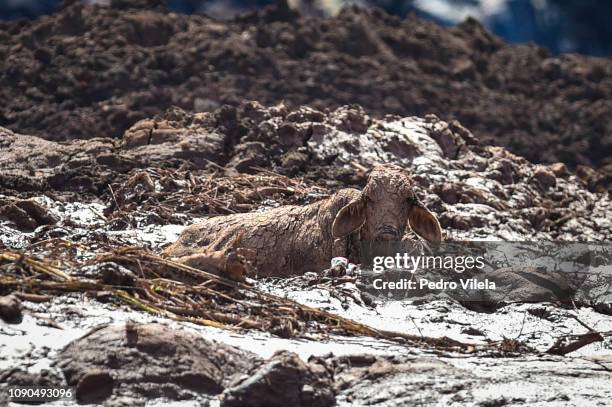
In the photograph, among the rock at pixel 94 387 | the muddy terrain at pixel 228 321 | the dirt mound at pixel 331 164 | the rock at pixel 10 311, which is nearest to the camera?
the rock at pixel 94 387

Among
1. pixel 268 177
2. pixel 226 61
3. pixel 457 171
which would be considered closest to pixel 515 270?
pixel 268 177

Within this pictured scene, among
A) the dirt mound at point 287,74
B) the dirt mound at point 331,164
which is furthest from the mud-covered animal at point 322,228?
the dirt mound at point 287,74

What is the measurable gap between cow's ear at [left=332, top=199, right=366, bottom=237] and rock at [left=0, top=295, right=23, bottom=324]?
10.7 feet

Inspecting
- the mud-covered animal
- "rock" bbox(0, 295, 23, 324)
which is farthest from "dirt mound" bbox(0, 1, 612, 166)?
"rock" bbox(0, 295, 23, 324)

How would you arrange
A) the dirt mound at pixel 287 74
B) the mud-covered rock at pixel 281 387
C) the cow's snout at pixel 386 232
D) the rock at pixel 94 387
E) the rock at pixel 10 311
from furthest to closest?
the dirt mound at pixel 287 74 < the cow's snout at pixel 386 232 < the rock at pixel 10 311 < the rock at pixel 94 387 < the mud-covered rock at pixel 281 387

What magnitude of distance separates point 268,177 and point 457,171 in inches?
139

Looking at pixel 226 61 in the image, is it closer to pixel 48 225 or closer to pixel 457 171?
pixel 457 171

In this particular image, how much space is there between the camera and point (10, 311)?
4.85 metres

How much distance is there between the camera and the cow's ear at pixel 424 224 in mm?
7703

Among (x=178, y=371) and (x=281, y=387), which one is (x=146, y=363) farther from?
(x=281, y=387)

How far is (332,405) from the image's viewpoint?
4.40 m

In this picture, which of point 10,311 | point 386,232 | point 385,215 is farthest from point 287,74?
point 10,311

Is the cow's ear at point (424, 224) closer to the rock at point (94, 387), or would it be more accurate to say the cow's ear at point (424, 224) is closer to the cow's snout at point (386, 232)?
the cow's snout at point (386, 232)

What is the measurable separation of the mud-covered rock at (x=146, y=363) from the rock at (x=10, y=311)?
452 millimetres
